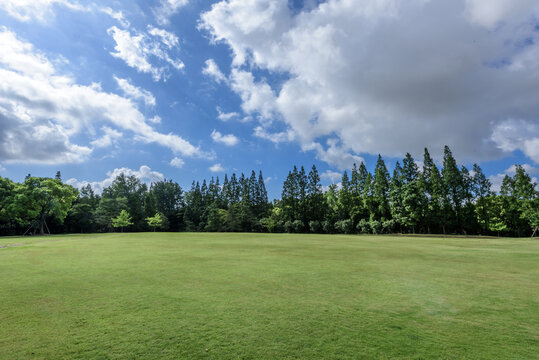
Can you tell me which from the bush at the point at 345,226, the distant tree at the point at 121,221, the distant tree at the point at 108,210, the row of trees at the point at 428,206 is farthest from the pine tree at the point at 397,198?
the distant tree at the point at 108,210

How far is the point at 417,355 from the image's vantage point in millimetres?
4273

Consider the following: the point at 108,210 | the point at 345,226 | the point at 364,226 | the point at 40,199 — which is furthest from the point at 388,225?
the point at 108,210

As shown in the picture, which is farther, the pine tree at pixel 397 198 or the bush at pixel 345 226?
the bush at pixel 345 226

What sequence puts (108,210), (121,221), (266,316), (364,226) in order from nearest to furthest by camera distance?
(266,316)
(364,226)
(121,221)
(108,210)

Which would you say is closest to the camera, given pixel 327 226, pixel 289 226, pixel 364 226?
pixel 364 226

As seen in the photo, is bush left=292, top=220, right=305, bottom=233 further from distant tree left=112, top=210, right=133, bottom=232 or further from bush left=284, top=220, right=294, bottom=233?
distant tree left=112, top=210, right=133, bottom=232

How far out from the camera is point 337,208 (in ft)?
232

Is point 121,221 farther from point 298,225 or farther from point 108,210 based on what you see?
point 298,225

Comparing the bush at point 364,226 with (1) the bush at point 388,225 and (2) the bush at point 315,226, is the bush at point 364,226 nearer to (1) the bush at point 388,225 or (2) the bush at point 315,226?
(1) the bush at point 388,225

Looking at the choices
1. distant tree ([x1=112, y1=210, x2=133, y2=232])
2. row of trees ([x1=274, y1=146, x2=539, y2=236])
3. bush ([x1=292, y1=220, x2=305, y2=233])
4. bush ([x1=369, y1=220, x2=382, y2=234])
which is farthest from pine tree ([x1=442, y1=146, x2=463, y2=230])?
distant tree ([x1=112, y1=210, x2=133, y2=232])

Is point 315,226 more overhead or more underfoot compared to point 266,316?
more overhead

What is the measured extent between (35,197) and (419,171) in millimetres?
85106

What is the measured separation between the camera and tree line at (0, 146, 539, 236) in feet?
181

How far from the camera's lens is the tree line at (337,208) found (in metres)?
55.1
